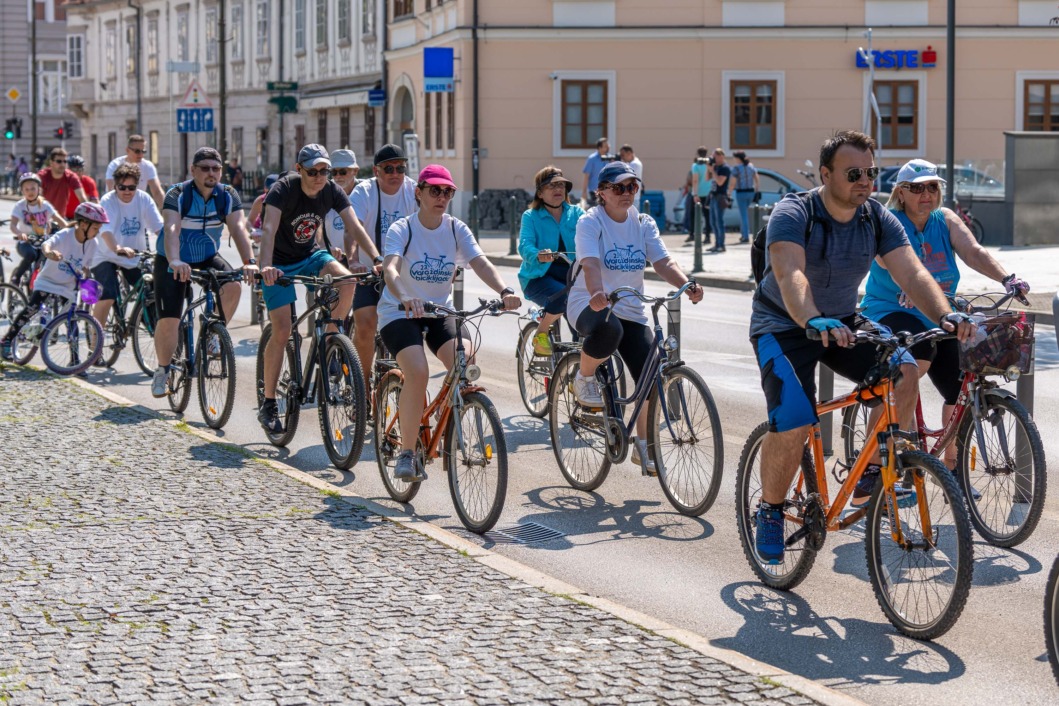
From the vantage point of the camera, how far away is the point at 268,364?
10.3 metres

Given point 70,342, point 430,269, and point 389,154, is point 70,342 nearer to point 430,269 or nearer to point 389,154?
point 389,154

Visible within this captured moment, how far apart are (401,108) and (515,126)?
294 inches

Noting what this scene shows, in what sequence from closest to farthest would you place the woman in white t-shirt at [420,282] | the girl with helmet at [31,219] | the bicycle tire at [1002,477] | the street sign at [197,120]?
the bicycle tire at [1002,477], the woman in white t-shirt at [420,282], the girl with helmet at [31,219], the street sign at [197,120]

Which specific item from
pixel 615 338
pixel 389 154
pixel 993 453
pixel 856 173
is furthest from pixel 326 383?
pixel 856 173

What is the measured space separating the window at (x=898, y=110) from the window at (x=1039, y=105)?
2678 millimetres

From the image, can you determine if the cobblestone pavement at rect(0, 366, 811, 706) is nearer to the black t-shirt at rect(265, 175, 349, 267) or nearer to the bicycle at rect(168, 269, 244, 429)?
the black t-shirt at rect(265, 175, 349, 267)

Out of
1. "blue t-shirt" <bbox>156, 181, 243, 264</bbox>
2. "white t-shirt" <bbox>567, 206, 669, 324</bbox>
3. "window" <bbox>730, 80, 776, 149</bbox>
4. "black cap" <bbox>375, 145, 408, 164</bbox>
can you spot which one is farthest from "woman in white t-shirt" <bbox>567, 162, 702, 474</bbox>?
"window" <bbox>730, 80, 776, 149</bbox>

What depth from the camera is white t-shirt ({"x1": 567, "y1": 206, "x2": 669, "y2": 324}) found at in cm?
859

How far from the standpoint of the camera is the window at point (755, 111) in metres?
40.6

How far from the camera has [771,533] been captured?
6617 mm

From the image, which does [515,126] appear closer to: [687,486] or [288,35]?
Answer: [288,35]

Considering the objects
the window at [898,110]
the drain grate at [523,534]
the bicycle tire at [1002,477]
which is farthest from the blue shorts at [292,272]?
the window at [898,110]

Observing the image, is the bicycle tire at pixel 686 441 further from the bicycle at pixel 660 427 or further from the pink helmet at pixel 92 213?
the pink helmet at pixel 92 213

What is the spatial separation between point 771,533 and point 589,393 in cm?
222
